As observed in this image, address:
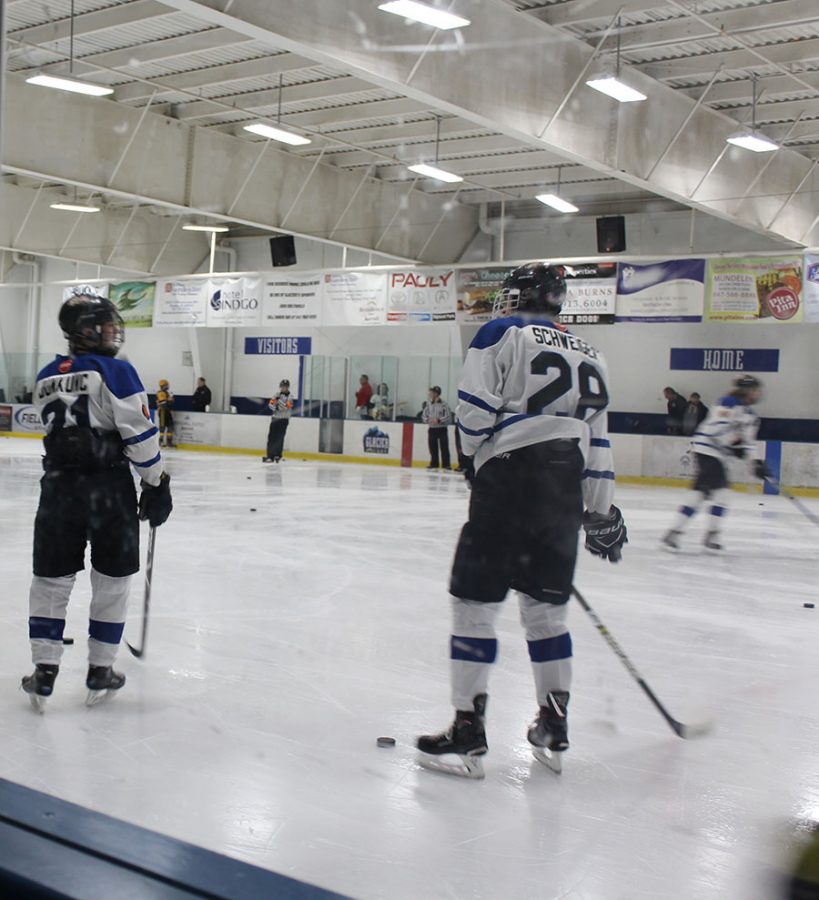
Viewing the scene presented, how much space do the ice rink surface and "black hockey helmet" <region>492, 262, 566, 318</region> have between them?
1.16 metres

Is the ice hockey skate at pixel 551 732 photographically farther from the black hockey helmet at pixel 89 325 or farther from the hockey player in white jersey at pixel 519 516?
the black hockey helmet at pixel 89 325

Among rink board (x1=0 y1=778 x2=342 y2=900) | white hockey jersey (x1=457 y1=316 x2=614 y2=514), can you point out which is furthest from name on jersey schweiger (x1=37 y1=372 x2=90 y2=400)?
rink board (x1=0 y1=778 x2=342 y2=900)

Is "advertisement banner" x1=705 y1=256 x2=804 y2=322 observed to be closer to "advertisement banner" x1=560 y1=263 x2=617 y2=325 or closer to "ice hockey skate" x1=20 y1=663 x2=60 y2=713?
"advertisement banner" x1=560 y1=263 x2=617 y2=325

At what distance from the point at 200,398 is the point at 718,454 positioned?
→ 11218mm

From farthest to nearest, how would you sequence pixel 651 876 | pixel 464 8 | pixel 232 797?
pixel 464 8
pixel 232 797
pixel 651 876

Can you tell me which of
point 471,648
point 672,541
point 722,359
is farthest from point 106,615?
point 722,359

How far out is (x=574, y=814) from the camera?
7.41 ft

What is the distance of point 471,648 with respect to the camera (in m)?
2.58

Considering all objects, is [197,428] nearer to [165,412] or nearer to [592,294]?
[165,412]

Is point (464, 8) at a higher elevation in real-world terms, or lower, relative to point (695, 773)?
Result: higher

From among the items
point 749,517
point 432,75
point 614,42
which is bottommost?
point 749,517

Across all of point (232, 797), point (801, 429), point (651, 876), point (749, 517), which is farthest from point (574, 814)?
point (801, 429)

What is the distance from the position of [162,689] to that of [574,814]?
143 centimetres

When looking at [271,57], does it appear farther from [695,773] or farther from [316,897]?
[316,897]
